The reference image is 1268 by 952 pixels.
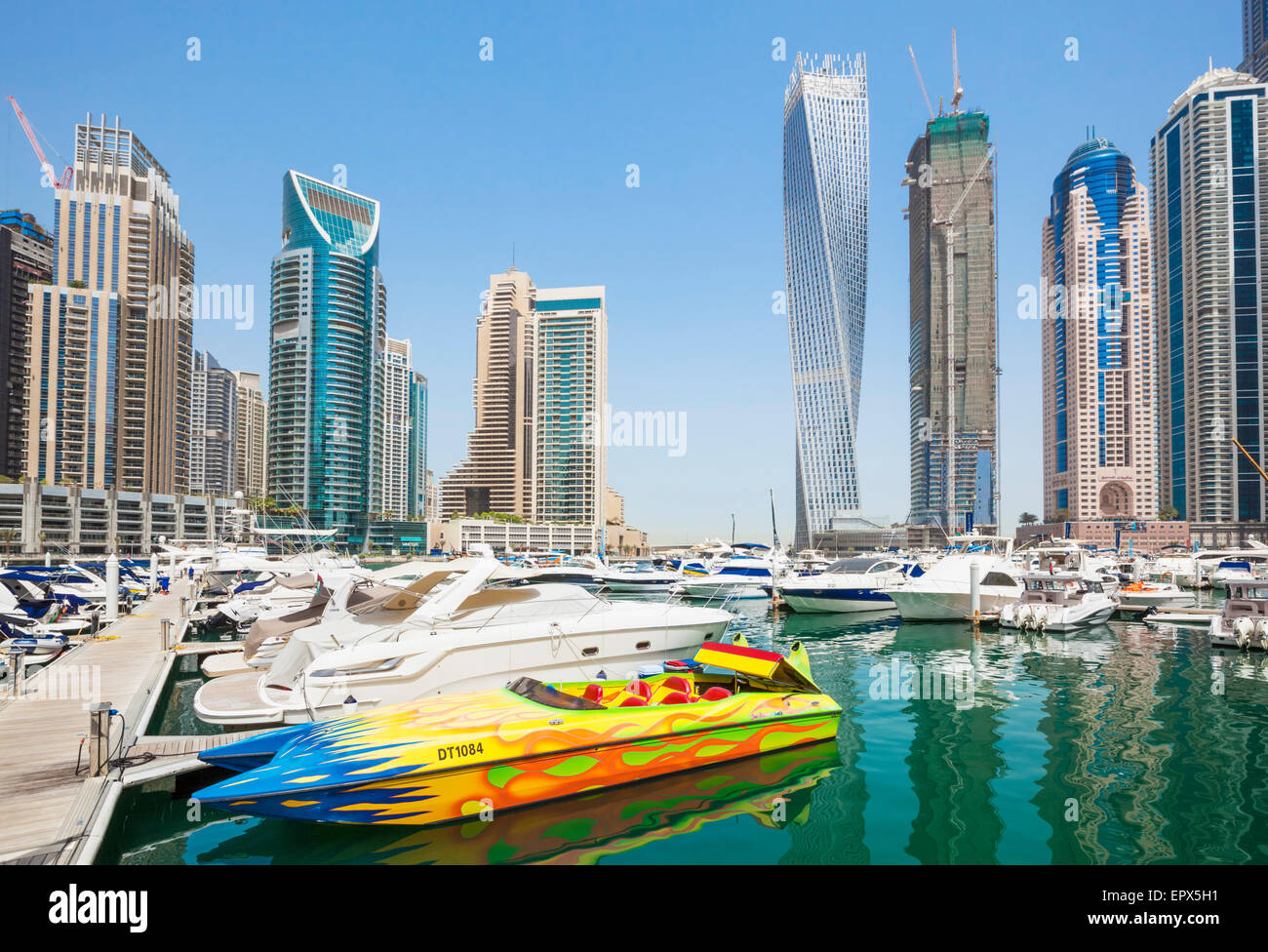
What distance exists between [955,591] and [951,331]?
15212 centimetres

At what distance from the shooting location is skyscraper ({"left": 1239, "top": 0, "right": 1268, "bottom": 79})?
577 ft

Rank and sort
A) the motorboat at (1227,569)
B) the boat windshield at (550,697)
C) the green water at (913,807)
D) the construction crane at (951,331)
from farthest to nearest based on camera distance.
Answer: the construction crane at (951,331) < the motorboat at (1227,569) < the boat windshield at (550,697) < the green water at (913,807)

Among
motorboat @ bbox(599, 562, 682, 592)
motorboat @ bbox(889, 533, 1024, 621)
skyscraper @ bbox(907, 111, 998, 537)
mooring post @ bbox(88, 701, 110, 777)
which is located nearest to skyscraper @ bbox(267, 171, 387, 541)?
motorboat @ bbox(599, 562, 682, 592)

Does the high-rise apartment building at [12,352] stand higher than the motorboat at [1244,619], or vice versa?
the high-rise apartment building at [12,352]

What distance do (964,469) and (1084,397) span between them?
105 ft

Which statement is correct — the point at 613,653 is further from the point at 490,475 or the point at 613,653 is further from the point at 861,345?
the point at 490,475

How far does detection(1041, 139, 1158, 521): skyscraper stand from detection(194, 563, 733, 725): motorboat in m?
173

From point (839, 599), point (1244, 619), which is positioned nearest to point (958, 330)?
point (839, 599)

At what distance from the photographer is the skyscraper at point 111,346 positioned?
3939 inches

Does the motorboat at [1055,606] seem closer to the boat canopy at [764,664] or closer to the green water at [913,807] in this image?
the green water at [913,807]

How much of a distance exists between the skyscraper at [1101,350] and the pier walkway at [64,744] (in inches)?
7110

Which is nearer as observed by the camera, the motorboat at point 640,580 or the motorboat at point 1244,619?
the motorboat at point 1244,619

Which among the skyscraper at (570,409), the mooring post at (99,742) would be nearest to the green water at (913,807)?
the mooring post at (99,742)

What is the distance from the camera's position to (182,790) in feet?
33.4
